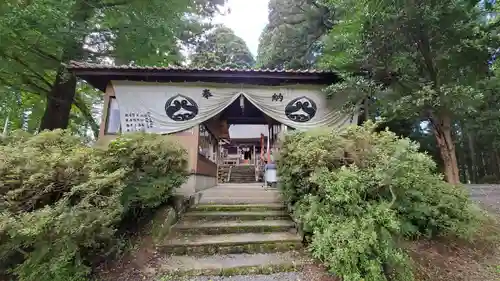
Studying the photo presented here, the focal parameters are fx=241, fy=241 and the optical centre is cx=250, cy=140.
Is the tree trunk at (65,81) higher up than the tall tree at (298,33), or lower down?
lower down

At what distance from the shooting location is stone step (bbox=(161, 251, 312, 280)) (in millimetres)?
3066

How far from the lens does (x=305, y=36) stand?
13719 mm

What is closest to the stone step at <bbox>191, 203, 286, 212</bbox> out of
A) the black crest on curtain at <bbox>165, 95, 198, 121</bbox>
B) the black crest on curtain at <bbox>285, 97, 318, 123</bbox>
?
the black crest on curtain at <bbox>165, 95, 198, 121</bbox>

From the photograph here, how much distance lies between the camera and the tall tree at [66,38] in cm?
524

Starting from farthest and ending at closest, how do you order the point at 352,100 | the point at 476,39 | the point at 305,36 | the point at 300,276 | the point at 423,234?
the point at 305,36, the point at 352,100, the point at 476,39, the point at 423,234, the point at 300,276

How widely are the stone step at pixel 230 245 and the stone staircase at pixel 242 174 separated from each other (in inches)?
505

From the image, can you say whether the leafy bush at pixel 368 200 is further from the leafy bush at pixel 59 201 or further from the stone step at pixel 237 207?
the leafy bush at pixel 59 201

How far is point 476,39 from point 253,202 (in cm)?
581

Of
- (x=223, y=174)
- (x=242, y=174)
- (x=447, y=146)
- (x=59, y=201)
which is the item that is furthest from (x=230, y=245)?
(x=242, y=174)

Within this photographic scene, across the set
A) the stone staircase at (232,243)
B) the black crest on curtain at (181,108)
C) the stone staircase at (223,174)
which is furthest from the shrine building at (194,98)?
the stone staircase at (223,174)

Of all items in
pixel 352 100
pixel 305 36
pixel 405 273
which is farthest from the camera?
pixel 305 36

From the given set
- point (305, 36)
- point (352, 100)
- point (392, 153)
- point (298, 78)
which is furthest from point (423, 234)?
point (305, 36)

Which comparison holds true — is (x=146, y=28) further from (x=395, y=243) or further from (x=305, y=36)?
(x=305, y=36)

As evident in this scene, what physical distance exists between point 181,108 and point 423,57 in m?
5.66
